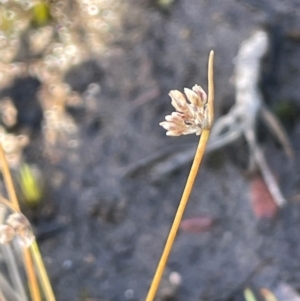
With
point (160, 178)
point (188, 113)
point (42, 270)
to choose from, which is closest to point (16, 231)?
point (42, 270)

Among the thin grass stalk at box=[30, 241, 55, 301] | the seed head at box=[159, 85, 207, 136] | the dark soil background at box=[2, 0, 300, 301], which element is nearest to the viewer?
the seed head at box=[159, 85, 207, 136]

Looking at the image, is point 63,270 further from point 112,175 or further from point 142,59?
point 142,59

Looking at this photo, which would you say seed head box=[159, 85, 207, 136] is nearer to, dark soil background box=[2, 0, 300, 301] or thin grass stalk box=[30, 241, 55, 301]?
A: thin grass stalk box=[30, 241, 55, 301]

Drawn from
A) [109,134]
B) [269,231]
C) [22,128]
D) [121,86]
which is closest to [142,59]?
[121,86]

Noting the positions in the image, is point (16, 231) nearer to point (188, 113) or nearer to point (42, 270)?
point (42, 270)

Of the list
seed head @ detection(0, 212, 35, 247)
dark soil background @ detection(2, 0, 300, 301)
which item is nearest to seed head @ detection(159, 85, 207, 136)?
seed head @ detection(0, 212, 35, 247)

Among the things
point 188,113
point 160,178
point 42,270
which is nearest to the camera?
point 188,113

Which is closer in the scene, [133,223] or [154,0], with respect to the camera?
[133,223]

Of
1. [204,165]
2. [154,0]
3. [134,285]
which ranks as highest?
[154,0]
